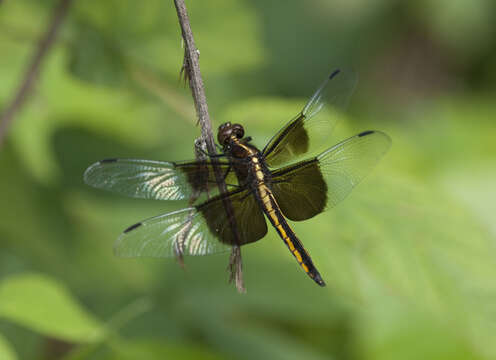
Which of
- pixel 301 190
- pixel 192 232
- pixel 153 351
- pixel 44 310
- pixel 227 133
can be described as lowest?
pixel 153 351

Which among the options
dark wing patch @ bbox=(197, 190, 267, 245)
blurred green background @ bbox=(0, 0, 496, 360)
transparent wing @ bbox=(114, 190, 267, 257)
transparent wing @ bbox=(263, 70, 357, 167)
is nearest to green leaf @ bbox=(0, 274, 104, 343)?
blurred green background @ bbox=(0, 0, 496, 360)

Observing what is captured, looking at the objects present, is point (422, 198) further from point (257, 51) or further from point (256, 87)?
point (256, 87)

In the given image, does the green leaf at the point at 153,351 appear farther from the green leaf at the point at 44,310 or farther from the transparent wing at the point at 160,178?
the transparent wing at the point at 160,178

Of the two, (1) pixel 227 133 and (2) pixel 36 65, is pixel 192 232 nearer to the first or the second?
(1) pixel 227 133

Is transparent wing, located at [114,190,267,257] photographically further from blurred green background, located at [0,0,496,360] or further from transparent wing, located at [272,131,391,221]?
blurred green background, located at [0,0,496,360]

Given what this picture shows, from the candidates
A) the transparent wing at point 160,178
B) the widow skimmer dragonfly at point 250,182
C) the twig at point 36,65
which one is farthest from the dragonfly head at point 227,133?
the twig at point 36,65

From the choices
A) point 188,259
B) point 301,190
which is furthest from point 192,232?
point 188,259
